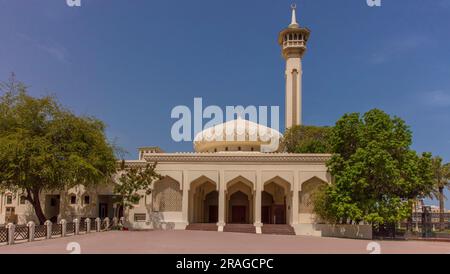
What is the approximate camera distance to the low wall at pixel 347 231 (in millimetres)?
27688

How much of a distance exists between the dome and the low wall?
36.4ft

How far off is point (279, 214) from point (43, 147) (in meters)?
18.7

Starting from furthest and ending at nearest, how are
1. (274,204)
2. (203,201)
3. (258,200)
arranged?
(203,201)
(274,204)
(258,200)

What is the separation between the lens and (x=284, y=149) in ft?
152

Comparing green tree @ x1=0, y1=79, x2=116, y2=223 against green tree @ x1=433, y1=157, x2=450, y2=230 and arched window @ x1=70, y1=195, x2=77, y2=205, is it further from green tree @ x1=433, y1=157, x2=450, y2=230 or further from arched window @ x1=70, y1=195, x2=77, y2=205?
green tree @ x1=433, y1=157, x2=450, y2=230

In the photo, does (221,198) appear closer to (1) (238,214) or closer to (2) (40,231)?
(1) (238,214)

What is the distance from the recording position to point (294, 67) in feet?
165

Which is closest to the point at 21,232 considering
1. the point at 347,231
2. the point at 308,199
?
the point at 308,199

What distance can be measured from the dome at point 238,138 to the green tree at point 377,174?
11745mm

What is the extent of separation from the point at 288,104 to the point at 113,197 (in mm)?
23371

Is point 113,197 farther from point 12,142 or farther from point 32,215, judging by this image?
point 12,142

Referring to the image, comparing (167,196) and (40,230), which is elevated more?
(167,196)

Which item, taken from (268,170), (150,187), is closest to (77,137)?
(150,187)
